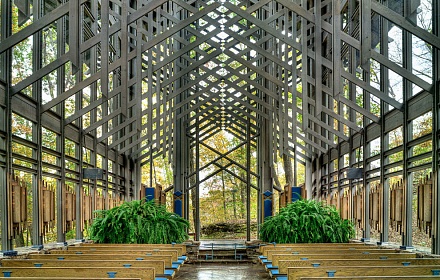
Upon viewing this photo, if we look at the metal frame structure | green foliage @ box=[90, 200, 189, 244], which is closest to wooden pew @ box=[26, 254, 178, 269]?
the metal frame structure

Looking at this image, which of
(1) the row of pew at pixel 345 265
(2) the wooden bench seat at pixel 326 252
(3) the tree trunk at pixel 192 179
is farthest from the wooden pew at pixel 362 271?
(3) the tree trunk at pixel 192 179

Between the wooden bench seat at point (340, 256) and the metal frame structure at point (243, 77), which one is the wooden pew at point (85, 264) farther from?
the metal frame structure at point (243, 77)

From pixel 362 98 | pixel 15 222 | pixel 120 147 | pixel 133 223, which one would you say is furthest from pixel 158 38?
pixel 120 147

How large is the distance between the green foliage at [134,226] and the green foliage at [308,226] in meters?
2.26

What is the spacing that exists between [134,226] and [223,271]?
10.7 feet

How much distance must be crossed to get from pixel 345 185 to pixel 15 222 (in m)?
9.88

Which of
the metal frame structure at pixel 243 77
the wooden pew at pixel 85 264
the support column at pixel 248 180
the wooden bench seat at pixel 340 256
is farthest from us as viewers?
the support column at pixel 248 180

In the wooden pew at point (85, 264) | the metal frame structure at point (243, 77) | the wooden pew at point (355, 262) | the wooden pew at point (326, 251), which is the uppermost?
the metal frame structure at point (243, 77)

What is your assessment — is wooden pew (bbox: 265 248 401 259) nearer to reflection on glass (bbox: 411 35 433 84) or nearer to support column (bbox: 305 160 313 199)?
reflection on glass (bbox: 411 35 433 84)

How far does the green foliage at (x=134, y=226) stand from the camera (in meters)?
13.4

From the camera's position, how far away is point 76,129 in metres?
16.8

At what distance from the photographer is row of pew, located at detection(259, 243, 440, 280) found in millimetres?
6836

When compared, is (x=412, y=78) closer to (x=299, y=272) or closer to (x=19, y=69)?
(x=299, y=272)

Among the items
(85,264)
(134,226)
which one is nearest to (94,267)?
(85,264)
